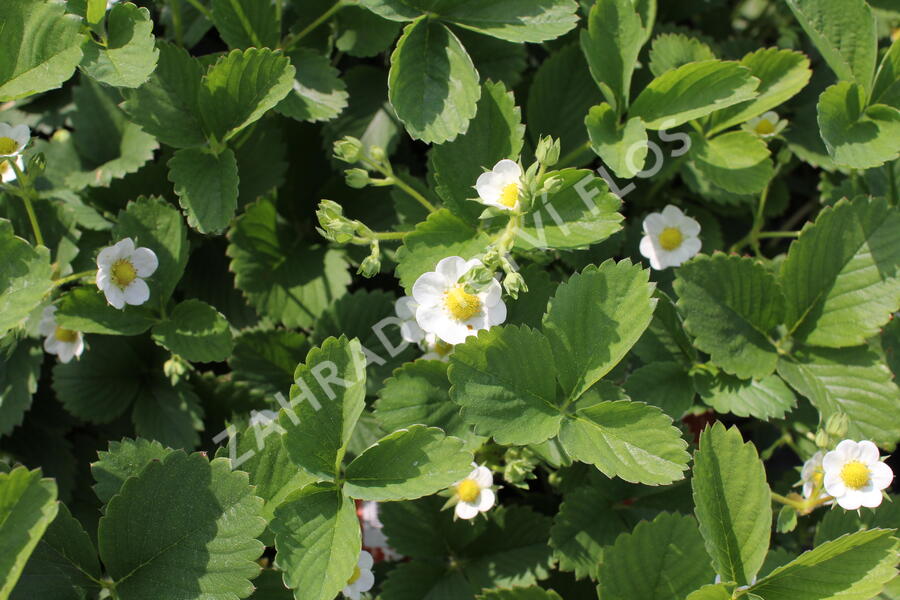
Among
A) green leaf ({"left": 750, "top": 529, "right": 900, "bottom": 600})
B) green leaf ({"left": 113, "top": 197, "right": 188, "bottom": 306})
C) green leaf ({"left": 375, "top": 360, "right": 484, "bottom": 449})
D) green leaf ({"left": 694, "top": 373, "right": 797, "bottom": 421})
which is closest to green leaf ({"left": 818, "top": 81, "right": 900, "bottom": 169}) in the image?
green leaf ({"left": 694, "top": 373, "right": 797, "bottom": 421})

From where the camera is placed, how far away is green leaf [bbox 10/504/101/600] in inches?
64.8

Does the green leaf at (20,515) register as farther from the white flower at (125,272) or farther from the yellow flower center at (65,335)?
the yellow flower center at (65,335)

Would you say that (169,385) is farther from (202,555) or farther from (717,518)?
(717,518)

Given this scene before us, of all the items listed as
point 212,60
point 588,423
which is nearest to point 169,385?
point 212,60

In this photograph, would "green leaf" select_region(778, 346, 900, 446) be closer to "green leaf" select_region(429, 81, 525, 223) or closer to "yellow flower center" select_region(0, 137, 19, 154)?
"green leaf" select_region(429, 81, 525, 223)

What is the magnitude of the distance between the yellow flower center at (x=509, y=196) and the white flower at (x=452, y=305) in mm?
162

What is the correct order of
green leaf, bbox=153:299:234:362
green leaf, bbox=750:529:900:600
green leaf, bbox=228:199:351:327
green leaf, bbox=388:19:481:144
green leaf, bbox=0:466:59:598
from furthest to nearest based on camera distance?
1. green leaf, bbox=228:199:351:327
2. green leaf, bbox=153:299:234:362
3. green leaf, bbox=388:19:481:144
4. green leaf, bbox=750:529:900:600
5. green leaf, bbox=0:466:59:598

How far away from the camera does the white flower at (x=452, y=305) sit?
1.77 m

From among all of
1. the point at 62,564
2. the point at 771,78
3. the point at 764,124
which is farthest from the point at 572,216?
the point at 62,564

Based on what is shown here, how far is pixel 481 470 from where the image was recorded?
190 centimetres

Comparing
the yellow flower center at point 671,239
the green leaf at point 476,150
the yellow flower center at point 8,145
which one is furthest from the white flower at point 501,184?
the yellow flower center at point 8,145

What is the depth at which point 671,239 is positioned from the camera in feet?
7.08

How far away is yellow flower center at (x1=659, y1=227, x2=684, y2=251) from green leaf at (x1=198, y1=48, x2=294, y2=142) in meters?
1.08

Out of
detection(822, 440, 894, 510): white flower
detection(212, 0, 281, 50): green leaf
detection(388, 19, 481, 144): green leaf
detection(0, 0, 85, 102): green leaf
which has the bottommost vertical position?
detection(822, 440, 894, 510): white flower
